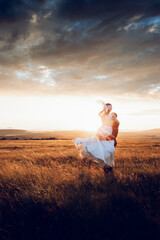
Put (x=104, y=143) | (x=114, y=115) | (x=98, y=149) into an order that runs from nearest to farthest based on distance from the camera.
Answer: (x=98, y=149)
(x=104, y=143)
(x=114, y=115)

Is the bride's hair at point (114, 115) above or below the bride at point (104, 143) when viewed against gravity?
above

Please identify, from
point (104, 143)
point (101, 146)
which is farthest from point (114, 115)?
point (101, 146)

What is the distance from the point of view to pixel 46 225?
10.3 ft

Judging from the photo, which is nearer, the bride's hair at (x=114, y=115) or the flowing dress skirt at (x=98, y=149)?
the flowing dress skirt at (x=98, y=149)

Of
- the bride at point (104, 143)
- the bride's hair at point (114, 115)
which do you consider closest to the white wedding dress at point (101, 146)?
the bride at point (104, 143)

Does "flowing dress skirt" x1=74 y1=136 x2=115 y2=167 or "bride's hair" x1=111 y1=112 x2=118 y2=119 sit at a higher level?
"bride's hair" x1=111 y1=112 x2=118 y2=119

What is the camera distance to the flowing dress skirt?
4.89 m

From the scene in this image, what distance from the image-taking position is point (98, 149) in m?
4.95

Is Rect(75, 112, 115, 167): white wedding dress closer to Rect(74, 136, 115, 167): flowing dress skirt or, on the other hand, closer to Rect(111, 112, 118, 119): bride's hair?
Rect(74, 136, 115, 167): flowing dress skirt

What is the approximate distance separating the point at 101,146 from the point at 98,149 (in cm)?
14

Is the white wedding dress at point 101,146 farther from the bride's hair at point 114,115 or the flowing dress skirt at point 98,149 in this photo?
the bride's hair at point 114,115

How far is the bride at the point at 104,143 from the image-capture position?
16.2 feet

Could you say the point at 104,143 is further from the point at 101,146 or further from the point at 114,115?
the point at 114,115

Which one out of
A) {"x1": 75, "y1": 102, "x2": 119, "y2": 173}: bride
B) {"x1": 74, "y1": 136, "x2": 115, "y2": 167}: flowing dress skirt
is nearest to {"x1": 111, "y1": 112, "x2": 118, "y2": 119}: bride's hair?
{"x1": 75, "y1": 102, "x2": 119, "y2": 173}: bride
